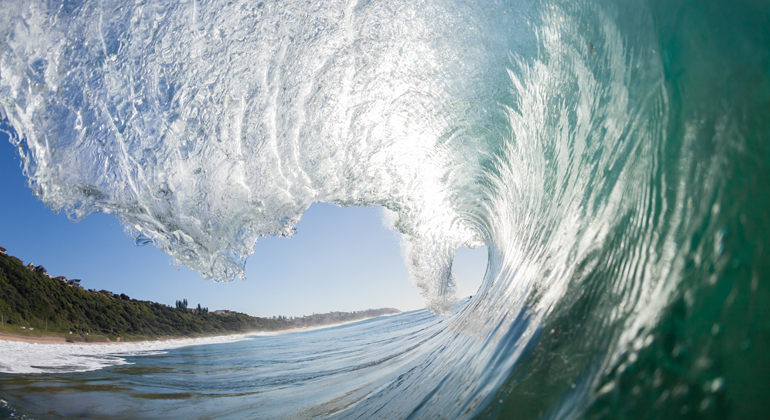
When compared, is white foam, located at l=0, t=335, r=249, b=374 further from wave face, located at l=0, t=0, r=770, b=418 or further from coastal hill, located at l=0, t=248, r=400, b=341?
coastal hill, located at l=0, t=248, r=400, b=341

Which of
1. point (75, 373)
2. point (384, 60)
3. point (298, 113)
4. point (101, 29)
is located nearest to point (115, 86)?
point (101, 29)

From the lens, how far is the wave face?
0.94 m

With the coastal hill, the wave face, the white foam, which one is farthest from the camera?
the coastal hill

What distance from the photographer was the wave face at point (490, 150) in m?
0.94

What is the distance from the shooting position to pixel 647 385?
86cm

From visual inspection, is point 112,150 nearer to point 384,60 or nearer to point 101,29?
point 101,29

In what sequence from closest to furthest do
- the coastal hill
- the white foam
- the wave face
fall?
the wave face < the white foam < the coastal hill

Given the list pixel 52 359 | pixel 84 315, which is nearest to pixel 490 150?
pixel 52 359

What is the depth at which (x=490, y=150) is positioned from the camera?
469cm

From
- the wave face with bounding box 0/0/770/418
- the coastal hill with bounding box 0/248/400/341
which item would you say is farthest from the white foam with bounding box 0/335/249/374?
the coastal hill with bounding box 0/248/400/341

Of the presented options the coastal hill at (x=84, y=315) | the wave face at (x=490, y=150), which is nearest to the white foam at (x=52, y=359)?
the wave face at (x=490, y=150)

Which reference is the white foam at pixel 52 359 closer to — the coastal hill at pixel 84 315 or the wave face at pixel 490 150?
the wave face at pixel 490 150

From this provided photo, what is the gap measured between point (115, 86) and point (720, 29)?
4491 millimetres

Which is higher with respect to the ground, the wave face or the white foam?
the wave face
